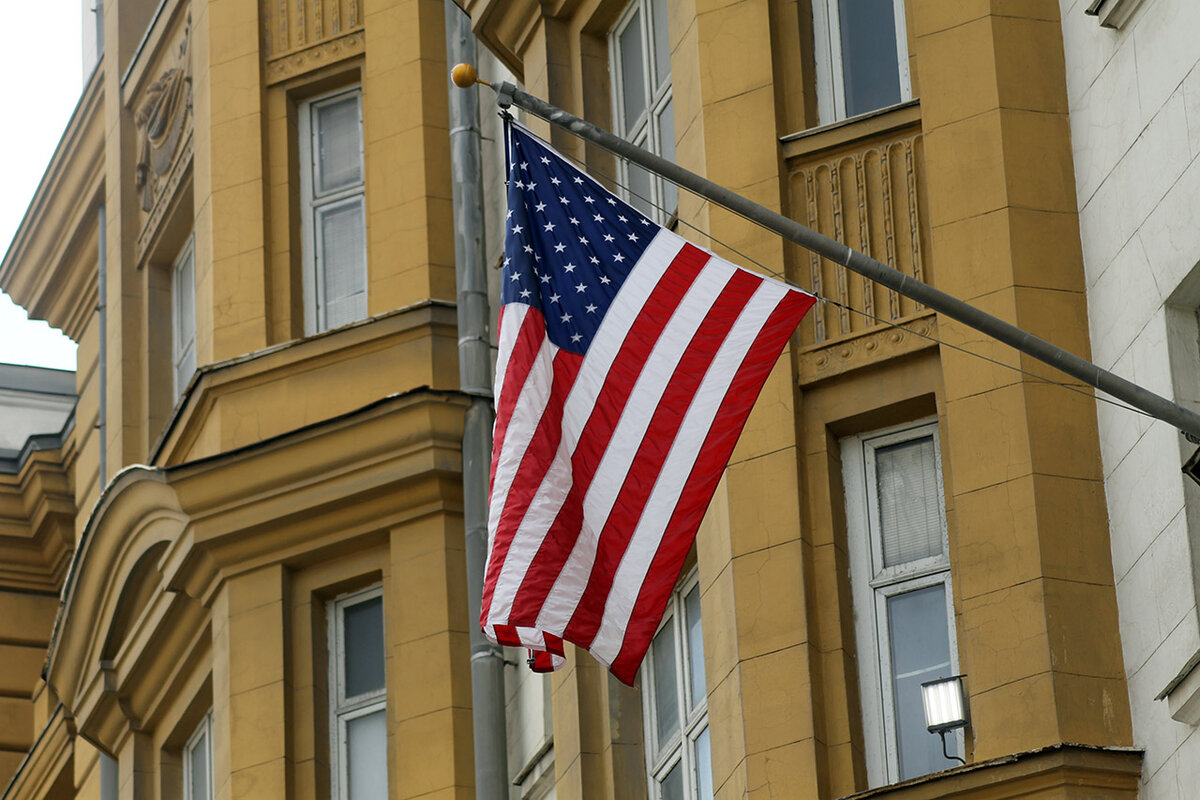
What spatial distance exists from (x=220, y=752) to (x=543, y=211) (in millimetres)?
8373

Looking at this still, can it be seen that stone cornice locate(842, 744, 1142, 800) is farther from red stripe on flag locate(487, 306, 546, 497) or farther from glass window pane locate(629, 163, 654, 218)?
glass window pane locate(629, 163, 654, 218)

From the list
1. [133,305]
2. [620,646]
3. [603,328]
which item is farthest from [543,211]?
[133,305]

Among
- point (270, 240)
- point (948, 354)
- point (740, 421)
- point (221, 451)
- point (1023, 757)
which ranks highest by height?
point (270, 240)

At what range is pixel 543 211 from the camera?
46.4 feet

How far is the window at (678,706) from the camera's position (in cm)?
1747

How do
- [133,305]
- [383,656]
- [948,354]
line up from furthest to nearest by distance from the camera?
[133,305] → [383,656] → [948,354]

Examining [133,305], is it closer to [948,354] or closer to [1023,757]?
[948,354]

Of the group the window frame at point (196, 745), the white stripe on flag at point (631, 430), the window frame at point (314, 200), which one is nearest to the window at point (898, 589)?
the white stripe on flag at point (631, 430)

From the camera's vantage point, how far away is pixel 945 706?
15336 millimetres

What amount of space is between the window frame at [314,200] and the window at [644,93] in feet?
10.1

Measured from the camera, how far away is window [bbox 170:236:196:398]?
82.8 ft

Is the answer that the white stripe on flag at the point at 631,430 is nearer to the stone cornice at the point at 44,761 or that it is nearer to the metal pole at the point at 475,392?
the metal pole at the point at 475,392

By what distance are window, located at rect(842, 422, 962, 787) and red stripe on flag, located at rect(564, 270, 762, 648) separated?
272cm

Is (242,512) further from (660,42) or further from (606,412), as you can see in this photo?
(606,412)
